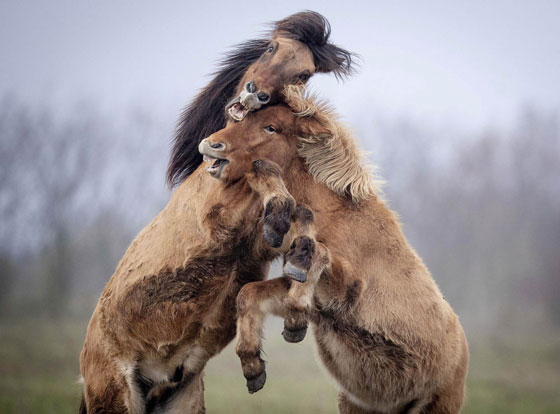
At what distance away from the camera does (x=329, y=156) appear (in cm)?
525

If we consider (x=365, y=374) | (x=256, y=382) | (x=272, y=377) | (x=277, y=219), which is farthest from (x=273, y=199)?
(x=272, y=377)

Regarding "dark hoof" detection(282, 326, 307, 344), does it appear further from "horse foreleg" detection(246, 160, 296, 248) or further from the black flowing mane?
the black flowing mane

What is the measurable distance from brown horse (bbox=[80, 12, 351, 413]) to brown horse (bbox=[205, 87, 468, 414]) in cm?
30

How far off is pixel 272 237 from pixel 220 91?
1.92 metres

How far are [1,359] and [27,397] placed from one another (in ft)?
17.6

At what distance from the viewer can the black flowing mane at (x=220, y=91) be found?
5676 mm


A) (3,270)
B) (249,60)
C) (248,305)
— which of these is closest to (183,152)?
(249,60)

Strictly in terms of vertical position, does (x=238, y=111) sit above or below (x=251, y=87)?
below

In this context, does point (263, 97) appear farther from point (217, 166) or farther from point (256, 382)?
point (256, 382)

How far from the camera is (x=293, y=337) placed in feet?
15.3

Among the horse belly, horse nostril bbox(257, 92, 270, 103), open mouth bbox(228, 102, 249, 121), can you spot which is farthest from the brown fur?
the horse belly

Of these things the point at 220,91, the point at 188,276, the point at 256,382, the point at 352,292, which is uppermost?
the point at 220,91

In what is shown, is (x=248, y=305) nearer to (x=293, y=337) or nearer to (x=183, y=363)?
(x=293, y=337)

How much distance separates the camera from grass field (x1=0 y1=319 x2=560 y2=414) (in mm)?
14031
